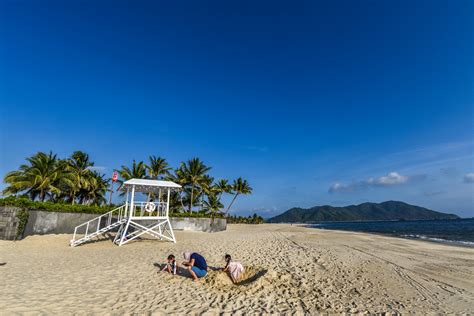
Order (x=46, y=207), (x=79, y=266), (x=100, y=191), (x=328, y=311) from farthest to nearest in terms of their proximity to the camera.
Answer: (x=100, y=191), (x=46, y=207), (x=79, y=266), (x=328, y=311)

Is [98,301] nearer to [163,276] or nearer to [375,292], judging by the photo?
[163,276]

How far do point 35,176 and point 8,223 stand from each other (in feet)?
33.8

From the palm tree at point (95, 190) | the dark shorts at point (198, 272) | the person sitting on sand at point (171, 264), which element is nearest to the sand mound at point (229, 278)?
the dark shorts at point (198, 272)

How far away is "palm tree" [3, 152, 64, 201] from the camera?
23094mm

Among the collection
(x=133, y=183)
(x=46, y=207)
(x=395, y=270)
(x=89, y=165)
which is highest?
(x=89, y=165)

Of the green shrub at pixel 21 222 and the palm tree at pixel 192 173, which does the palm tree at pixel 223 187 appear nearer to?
the palm tree at pixel 192 173

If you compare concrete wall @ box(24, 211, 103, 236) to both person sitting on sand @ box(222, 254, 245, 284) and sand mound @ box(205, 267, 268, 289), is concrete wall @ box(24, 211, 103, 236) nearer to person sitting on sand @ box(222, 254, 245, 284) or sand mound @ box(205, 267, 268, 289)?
sand mound @ box(205, 267, 268, 289)

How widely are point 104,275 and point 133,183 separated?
24.6 feet

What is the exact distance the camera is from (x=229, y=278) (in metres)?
7.80

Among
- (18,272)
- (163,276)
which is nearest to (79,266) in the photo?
(18,272)

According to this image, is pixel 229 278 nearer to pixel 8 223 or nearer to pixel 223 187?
pixel 8 223

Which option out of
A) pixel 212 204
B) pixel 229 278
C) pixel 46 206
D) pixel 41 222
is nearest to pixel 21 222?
pixel 41 222

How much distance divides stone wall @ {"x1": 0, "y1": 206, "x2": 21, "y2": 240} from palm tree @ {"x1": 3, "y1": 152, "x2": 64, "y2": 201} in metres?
9.51

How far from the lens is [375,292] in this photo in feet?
Result: 22.5
